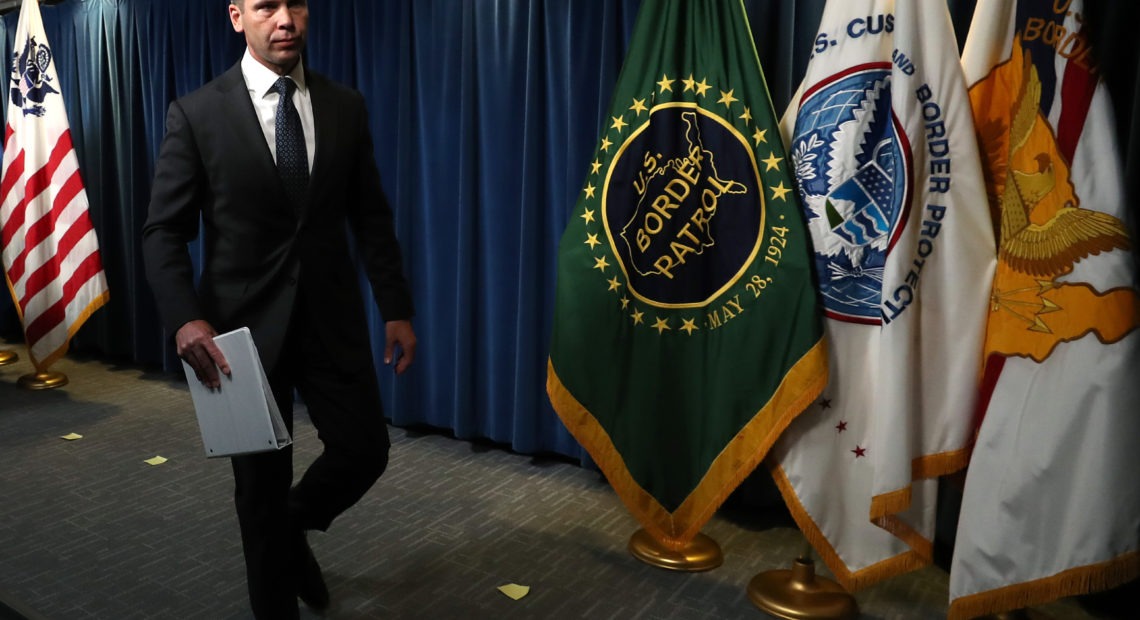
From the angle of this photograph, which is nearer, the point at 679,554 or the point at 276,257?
the point at 276,257

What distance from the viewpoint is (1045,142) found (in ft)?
5.25

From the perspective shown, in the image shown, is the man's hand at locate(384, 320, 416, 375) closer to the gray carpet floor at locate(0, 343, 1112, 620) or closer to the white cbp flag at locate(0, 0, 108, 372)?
the gray carpet floor at locate(0, 343, 1112, 620)

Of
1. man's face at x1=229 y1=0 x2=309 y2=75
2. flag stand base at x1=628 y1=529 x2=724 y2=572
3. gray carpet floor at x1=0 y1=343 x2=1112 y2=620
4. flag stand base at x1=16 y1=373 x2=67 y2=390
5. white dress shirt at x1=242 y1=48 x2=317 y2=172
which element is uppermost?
man's face at x1=229 y1=0 x2=309 y2=75

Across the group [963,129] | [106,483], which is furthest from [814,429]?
[106,483]

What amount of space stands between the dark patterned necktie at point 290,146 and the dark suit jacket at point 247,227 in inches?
0.9

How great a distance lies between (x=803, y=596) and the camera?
1958 millimetres

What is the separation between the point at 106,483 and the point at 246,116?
1842mm

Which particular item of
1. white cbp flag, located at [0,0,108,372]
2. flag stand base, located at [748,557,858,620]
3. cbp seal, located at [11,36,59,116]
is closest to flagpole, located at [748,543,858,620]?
flag stand base, located at [748,557,858,620]

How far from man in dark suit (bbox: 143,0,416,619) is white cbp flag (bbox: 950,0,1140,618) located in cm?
135

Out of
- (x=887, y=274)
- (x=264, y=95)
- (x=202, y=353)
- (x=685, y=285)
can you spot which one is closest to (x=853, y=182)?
(x=887, y=274)

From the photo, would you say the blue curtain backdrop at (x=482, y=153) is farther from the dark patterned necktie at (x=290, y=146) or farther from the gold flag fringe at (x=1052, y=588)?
the gold flag fringe at (x=1052, y=588)

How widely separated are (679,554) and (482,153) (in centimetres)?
166

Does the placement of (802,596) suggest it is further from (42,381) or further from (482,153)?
(42,381)

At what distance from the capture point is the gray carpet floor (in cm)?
197
